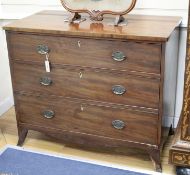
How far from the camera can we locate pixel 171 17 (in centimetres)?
202

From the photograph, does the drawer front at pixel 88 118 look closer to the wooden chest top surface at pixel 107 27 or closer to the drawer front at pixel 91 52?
the drawer front at pixel 91 52

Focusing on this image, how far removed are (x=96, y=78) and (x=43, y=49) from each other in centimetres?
33

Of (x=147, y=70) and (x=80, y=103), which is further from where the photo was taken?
(x=80, y=103)

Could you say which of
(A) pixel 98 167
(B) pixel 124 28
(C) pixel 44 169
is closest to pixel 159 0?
(B) pixel 124 28

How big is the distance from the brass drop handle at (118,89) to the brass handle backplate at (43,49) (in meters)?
0.41

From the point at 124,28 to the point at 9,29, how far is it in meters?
0.61

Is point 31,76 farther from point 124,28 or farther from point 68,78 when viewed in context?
point 124,28

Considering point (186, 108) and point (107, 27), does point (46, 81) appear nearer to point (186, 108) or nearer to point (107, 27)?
point (107, 27)

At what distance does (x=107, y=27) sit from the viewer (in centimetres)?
182

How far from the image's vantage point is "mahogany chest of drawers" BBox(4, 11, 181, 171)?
67.5 inches

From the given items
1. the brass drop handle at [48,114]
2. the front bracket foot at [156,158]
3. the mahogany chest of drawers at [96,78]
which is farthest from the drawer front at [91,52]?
the front bracket foot at [156,158]

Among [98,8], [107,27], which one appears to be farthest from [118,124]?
[98,8]

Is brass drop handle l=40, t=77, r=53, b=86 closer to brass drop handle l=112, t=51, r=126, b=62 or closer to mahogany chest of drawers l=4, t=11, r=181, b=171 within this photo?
mahogany chest of drawers l=4, t=11, r=181, b=171

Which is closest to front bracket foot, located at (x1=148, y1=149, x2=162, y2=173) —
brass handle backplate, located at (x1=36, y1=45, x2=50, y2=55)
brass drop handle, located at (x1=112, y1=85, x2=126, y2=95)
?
A: brass drop handle, located at (x1=112, y1=85, x2=126, y2=95)
